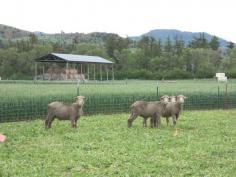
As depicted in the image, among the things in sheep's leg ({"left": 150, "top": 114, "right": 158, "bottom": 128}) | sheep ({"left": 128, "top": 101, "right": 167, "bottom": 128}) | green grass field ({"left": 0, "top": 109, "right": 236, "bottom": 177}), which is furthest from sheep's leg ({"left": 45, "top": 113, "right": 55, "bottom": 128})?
sheep's leg ({"left": 150, "top": 114, "right": 158, "bottom": 128})

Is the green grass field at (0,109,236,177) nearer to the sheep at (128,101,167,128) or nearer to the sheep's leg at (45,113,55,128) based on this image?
the sheep's leg at (45,113,55,128)

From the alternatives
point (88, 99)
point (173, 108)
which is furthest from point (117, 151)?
point (88, 99)

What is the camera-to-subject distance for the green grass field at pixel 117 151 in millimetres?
9828

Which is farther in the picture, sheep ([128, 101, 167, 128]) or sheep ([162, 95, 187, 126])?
sheep ([162, 95, 187, 126])

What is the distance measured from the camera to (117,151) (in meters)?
11.9

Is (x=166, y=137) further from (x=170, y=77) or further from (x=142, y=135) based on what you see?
(x=170, y=77)

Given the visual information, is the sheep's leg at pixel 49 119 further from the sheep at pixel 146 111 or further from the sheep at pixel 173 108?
the sheep at pixel 173 108

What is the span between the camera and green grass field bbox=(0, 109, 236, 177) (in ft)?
32.2

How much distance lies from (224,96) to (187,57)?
55770 millimetres

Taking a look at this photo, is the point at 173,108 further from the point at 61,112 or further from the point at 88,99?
the point at 88,99

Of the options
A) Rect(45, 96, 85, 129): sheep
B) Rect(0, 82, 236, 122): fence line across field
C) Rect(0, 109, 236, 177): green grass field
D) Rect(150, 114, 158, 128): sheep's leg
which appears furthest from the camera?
Rect(0, 82, 236, 122): fence line across field

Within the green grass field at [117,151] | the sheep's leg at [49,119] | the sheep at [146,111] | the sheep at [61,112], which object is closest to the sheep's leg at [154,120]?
the sheep at [146,111]

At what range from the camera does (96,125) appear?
1795cm

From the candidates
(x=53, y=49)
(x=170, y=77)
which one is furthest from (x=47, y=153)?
(x=53, y=49)
